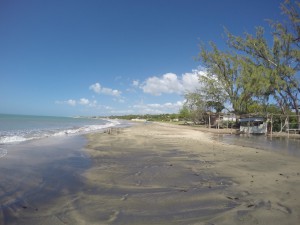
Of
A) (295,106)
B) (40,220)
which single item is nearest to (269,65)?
(295,106)

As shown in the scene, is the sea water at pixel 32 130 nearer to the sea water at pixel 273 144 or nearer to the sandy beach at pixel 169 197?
the sandy beach at pixel 169 197

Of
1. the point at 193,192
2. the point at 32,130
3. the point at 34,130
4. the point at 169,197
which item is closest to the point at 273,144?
the point at 193,192

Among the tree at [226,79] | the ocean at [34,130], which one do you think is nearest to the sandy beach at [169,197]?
the ocean at [34,130]

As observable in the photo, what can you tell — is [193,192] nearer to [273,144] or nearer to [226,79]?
[273,144]

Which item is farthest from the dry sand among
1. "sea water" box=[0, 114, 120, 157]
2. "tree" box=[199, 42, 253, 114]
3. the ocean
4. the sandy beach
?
"tree" box=[199, 42, 253, 114]

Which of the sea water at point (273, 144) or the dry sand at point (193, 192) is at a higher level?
the sea water at point (273, 144)

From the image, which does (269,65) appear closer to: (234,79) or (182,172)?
(234,79)

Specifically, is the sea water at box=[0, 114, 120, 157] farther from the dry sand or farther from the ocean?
the dry sand

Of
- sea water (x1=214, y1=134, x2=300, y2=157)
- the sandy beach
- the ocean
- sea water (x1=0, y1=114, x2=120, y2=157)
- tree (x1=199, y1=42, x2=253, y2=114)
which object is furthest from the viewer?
tree (x1=199, y1=42, x2=253, y2=114)

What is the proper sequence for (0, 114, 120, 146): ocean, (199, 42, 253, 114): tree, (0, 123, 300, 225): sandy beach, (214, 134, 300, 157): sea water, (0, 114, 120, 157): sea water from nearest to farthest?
(0, 123, 300, 225): sandy beach
(214, 134, 300, 157): sea water
(0, 114, 120, 157): sea water
(0, 114, 120, 146): ocean
(199, 42, 253, 114): tree

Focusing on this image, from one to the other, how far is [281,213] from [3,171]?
7.24 metres

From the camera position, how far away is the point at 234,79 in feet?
131

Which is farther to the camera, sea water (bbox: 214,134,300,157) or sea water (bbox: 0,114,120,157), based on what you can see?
sea water (bbox: 0,114,120,157)

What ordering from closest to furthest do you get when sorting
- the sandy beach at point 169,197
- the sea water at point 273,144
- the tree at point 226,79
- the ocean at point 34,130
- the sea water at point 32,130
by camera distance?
the sandy beach at point 169,197
the sea water at point 273,144
the sea water at point 32,130
the ocean at point 34,130
the tree at point 226,79
